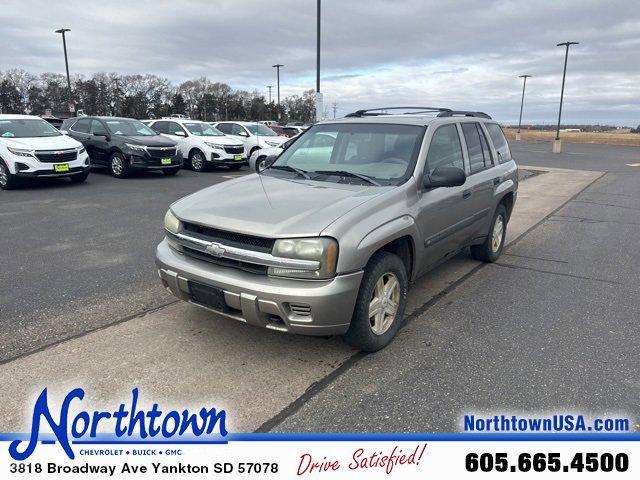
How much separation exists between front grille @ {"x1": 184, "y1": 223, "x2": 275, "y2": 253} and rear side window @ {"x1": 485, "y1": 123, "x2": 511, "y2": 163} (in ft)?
12.2

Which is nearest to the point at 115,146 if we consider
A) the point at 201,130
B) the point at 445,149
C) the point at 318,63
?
the point at 201,130

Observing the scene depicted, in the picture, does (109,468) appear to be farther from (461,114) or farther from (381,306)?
(461,114)

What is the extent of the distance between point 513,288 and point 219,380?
3.33 m

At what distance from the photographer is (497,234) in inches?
240

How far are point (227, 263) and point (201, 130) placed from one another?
45.3 ft

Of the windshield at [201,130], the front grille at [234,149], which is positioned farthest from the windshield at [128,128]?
the front grille at [234,149]

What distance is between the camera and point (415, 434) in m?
2.73

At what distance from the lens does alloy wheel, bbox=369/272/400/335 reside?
11.5 ft

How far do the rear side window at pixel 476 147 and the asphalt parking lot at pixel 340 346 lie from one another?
4.07 feet

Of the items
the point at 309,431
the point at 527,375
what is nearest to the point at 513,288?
the point at 527,375

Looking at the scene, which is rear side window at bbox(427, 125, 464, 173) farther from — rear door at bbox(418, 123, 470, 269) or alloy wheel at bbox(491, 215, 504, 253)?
alloy wheel at bbox(491, 215, 504, 253)

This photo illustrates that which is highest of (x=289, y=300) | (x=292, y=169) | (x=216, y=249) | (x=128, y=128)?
(x=128, y=128)

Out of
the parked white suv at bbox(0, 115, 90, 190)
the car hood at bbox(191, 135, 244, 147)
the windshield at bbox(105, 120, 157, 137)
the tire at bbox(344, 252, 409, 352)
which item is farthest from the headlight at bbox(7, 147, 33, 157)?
the tire at bbox(344, 252, 409, 352)

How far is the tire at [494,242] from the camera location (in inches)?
229
